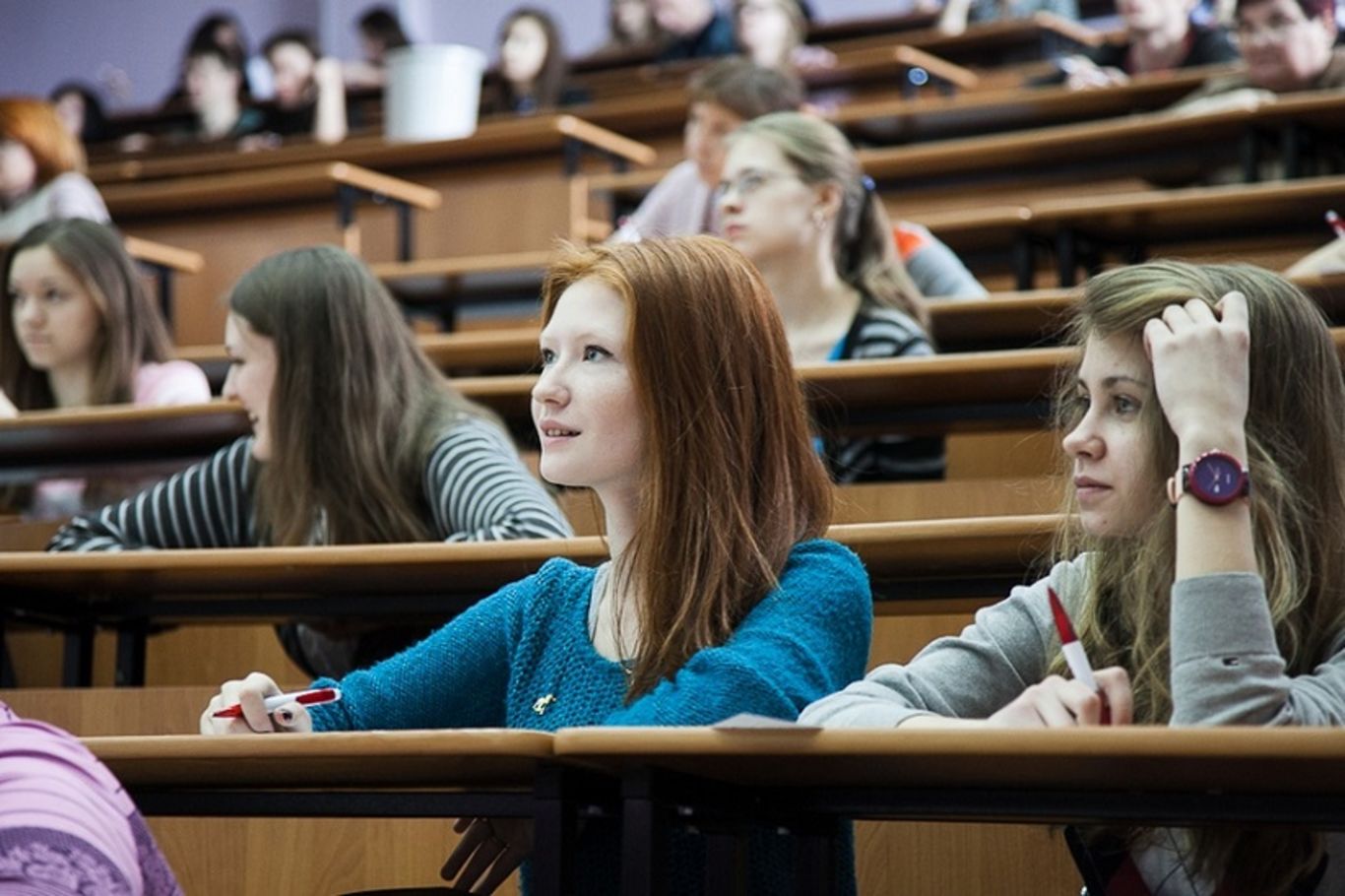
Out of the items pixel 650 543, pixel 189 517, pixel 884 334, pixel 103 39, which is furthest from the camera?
pixel 103 39

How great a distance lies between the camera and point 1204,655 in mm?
1215

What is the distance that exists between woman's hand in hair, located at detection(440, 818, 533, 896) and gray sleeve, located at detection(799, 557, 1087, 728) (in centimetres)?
26

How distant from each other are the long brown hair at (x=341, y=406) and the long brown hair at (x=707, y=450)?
70cm

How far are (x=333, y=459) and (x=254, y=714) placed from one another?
2.54ft

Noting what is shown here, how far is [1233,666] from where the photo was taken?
3.96ft

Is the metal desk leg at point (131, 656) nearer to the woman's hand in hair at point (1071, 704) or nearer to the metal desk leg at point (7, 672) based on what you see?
the metal desk leg at point (7, 672)

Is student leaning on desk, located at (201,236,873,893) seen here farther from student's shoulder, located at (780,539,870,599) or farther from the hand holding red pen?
the hand holding red pen

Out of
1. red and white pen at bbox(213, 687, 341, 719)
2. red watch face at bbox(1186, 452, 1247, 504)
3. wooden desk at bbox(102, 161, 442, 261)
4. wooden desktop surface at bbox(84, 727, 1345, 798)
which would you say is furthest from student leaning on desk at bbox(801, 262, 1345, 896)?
wooden desk at bbox(102, 161, 442, 261)

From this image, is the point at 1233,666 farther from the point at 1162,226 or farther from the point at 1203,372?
the point at 1162,226

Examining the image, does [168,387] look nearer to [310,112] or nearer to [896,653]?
[896,653]

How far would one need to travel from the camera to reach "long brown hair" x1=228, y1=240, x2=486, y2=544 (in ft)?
7.07

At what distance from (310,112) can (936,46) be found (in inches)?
79.5

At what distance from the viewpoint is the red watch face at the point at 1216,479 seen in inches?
49.8

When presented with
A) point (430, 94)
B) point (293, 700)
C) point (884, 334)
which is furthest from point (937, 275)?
point (430, 94)
